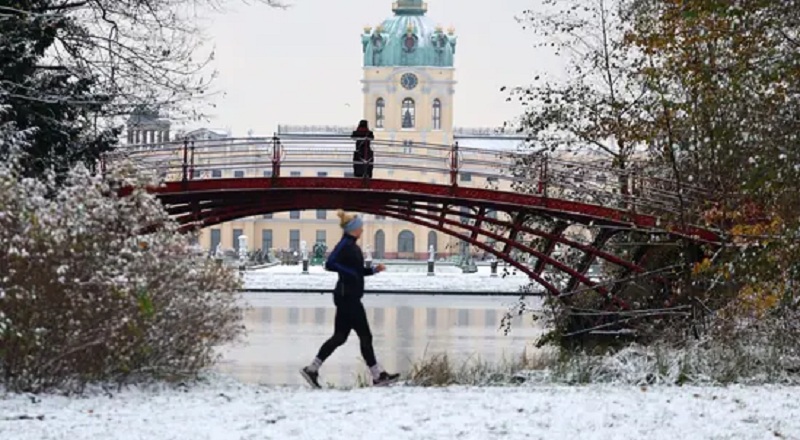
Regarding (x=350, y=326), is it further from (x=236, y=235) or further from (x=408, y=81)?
(x=408, y=81)

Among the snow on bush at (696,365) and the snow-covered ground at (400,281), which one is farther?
the snow-covered ground at (400,281)

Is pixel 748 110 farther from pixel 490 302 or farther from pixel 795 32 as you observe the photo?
pixel 490 302

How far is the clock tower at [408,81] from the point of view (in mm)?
125812

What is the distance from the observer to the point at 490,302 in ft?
165

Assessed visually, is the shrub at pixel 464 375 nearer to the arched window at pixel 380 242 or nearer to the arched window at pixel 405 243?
the arched window at pixel 380 242

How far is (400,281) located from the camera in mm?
61469

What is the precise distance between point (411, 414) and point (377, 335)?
21.3m

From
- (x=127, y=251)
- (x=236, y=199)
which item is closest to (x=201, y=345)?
(x=127, y=251)

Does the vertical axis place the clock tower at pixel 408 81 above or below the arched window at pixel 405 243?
above

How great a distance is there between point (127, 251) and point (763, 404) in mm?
5596

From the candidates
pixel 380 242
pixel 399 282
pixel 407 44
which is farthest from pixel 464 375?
pixel 407 44

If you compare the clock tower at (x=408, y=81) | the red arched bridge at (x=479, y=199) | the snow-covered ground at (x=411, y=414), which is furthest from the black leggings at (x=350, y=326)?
the clock tower at (x=408, y=81)

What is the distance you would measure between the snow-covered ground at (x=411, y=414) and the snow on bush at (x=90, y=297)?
1.92 feet

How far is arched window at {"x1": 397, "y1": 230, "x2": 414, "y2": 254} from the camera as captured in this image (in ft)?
386
